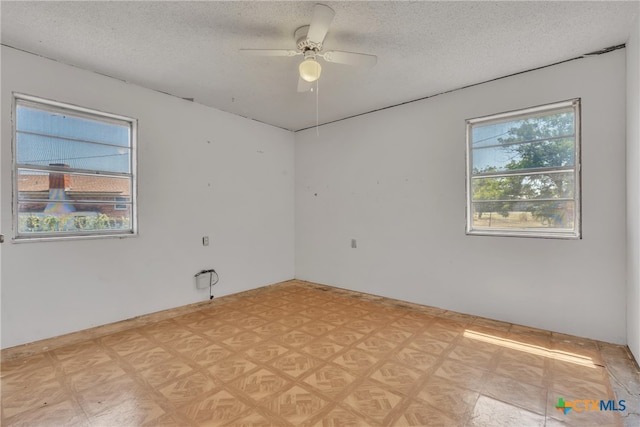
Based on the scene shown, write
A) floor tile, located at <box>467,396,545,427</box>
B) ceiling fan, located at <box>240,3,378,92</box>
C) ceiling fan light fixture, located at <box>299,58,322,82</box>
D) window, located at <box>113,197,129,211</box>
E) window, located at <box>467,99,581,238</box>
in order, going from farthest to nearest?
window, located at <box>113,197,129,211</box> < window, located at <box>467,99,581,238</box> < ceiling fan light fixture, located at <box>299,58,322,82</box> < ceiling fan, located at <box>240,3,378,92</box> < floor tile, located at <box>467,396,545,427</box>

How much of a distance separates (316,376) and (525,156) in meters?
3.20

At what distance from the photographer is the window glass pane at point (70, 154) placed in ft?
9.29

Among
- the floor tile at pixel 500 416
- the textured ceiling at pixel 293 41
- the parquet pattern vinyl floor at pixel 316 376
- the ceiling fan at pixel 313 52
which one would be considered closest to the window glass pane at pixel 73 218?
the parquet pattern vinyl floor at pixel 316 376

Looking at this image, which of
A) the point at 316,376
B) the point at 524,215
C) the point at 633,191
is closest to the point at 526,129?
the point at 524,215

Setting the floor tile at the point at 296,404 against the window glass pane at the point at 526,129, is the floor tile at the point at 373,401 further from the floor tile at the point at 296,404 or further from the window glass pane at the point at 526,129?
the window glass pane at the point at 526,129

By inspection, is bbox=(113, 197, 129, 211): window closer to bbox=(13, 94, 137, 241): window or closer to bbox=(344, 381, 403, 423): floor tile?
bbox=(13, 94, 137, 241): window

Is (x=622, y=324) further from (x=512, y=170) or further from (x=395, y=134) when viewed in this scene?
(x=395, y=134)

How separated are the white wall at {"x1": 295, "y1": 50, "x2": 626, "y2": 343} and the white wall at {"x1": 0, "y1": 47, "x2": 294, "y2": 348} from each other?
0.73 metres

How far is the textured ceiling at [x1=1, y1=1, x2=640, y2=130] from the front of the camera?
2205 mm

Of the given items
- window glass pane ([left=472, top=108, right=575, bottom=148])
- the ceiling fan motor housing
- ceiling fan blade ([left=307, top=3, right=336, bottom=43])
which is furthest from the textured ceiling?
window glass pane ([left=472, top=108, right=575, bottom=148])

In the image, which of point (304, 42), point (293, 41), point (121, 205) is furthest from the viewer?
point (121, 205)

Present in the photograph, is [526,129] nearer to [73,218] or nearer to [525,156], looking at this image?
[525,156]

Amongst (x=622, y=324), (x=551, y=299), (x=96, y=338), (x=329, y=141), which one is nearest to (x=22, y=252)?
(x=96, y=338)

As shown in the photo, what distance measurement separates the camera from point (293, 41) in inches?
102
